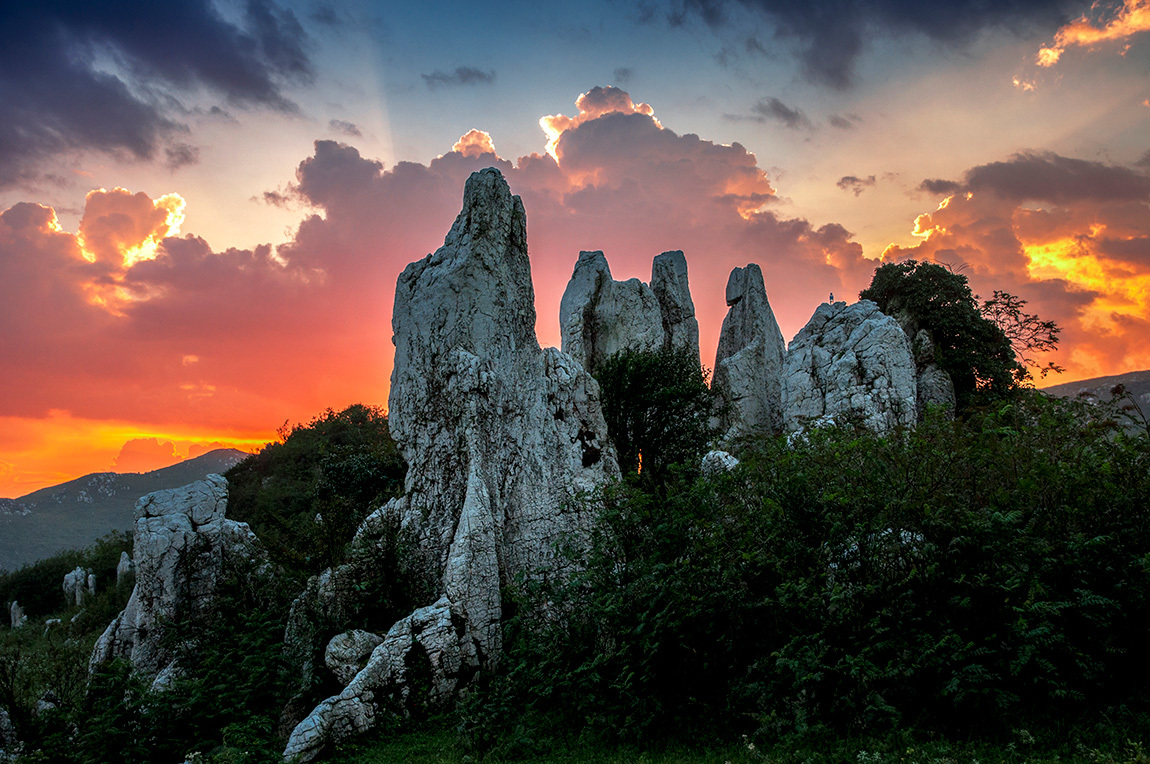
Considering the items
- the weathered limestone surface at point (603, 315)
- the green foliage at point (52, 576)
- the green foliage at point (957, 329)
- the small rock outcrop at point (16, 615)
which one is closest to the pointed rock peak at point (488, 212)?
the weathered limestone surface at point (603, 315)

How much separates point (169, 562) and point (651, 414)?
15.6 m

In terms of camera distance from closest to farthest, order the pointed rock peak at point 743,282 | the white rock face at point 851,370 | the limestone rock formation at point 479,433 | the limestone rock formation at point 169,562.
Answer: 1. the limestone rock formation at point 479,433
2. the limestone rock formation at point 169,562
3. the white rock face at point 851,370
4. the pointed rock peak at point 743,282

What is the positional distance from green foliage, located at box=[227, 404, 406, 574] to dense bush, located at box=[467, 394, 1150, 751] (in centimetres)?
608

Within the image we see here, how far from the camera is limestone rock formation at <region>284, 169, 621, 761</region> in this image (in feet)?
39.4

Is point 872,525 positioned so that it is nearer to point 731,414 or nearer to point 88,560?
point 731,414

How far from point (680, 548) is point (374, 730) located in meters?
5.79

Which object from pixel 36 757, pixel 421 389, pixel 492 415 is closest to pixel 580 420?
pixel 492 415

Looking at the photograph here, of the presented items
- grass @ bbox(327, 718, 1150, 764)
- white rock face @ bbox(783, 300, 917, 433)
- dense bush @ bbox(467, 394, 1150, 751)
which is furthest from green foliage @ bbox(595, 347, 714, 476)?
grass @ bbox(327, 718, 1150, 764)

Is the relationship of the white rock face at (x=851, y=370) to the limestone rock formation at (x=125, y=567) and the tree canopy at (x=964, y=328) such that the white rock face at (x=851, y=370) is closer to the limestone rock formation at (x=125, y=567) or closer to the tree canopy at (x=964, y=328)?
Result: the tree canopy at (x=964, y=328)

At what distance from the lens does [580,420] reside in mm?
15352

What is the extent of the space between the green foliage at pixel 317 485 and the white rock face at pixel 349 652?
6.89ft

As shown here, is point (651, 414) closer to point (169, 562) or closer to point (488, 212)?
point (488, 212)

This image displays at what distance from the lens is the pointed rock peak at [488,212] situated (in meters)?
16.0

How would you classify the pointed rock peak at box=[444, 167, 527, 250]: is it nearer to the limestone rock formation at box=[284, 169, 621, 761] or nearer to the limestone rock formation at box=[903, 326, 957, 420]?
the limestone rock formation at box=[284, 169, 621, 761]
